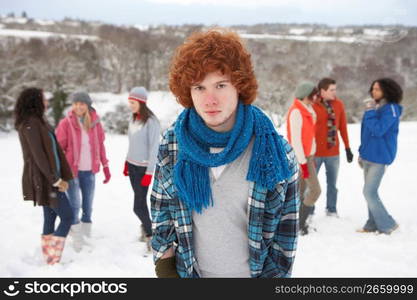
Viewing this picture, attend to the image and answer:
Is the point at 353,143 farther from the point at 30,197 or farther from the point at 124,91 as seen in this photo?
the point at 124,91

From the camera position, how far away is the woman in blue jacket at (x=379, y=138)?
12.5 ft

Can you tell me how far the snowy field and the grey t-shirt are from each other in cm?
185

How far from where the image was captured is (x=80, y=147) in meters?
3.81

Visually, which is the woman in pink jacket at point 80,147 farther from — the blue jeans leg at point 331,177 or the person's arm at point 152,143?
the blue jeans leg at point 331,177

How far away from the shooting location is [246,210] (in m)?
1.55

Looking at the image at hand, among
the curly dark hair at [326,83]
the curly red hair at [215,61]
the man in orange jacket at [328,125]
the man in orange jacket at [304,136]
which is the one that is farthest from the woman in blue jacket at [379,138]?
the curly red hair at [215,61]

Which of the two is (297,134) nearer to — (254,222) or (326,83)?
(326,83)

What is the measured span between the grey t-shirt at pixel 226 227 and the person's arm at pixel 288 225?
0.16 meters

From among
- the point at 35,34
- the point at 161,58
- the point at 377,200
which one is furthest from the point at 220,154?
the point at 161,58

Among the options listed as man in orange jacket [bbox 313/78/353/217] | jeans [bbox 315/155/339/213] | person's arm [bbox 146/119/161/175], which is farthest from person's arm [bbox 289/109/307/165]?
person's arm [bbox 146/119/161/175]

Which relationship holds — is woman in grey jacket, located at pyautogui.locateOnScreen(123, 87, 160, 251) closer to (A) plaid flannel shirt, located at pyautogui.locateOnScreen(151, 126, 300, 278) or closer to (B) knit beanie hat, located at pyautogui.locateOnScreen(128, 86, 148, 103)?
(B) knit beanie hat, located at pyautogui.locateOnScreen(128, 86, 148, 103)

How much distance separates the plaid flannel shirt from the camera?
1.53 meters

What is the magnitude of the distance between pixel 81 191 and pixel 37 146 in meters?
1.10

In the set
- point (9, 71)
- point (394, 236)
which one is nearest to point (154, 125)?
point (394, 236)
